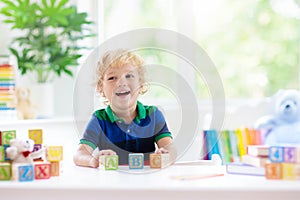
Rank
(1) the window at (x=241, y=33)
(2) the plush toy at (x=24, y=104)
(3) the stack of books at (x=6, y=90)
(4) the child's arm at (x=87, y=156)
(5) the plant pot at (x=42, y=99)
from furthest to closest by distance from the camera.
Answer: (1) the window at (x=241, y=33)
(5) the plant pot at (x=42, y=99)
(2) the plush toy at (x=24, y=104)
(3) the stack of books at (x=6, y=90)
(4) the child's arm at (x=87, y=156)

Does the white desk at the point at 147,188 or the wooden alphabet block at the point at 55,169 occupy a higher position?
the wooden alphabet block at the point at 55,169

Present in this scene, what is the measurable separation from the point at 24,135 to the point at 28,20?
64cm

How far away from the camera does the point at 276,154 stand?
101 centimetres

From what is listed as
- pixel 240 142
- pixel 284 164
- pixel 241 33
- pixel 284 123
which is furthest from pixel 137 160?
pixel 241 33

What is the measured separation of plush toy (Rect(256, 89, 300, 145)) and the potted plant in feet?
3.68

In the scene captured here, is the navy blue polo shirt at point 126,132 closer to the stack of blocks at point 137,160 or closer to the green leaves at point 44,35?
the stack of blocks at point 137,160

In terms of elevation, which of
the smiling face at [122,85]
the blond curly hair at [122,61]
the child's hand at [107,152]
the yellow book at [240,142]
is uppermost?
the blond curly hair at [122,61]

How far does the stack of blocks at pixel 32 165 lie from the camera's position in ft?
3.32

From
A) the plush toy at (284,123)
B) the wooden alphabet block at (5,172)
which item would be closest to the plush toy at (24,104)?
the plush toy at (284,123)

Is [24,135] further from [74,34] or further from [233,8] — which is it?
[233,8]

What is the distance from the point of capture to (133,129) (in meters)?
1.19

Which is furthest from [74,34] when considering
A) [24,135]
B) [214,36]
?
[214,36]

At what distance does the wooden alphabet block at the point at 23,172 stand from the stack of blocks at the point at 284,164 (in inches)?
19.9

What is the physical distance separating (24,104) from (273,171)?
1.76m
